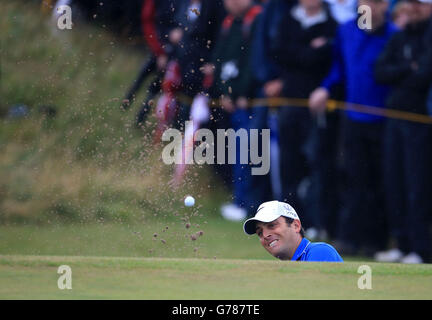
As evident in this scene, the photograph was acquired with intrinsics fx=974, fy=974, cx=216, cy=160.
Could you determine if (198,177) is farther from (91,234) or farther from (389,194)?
(389,194)

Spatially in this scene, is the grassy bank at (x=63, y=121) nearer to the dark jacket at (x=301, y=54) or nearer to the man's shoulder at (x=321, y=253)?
the dark jacket at (x=301, y=54)

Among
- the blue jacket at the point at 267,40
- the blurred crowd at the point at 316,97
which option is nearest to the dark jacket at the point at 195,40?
the blurred crowd at the point at 316,97

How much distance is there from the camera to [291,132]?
625 cm

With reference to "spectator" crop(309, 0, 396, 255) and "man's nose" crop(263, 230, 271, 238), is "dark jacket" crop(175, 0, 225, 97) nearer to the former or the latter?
"spectator" crop(309, 0, 396, 255)

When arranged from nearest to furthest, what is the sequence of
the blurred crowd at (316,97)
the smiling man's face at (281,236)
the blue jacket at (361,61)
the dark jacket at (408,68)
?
the smiling man's face at (281,236), the dark jacket at (408,68), the blurred crowd at (316,97), the blue jacket at (361,61)

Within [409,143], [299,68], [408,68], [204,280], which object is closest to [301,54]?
[299,68]

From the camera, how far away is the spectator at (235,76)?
20.1 ft

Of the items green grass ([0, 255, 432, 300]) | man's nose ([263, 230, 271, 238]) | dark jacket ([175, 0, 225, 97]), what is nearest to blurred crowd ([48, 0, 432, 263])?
dark jacket ([175, 0, 225, 97])

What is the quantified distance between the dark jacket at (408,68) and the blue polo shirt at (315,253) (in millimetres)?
2010

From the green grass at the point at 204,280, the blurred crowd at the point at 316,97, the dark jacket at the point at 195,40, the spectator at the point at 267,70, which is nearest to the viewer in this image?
the green grass at the point at 204,280

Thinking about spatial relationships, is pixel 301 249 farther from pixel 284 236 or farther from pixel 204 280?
pixel 204 280

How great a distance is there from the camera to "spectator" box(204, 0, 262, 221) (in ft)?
20.1

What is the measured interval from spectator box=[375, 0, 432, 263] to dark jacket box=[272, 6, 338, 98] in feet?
1.42

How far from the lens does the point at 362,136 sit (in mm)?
6043
